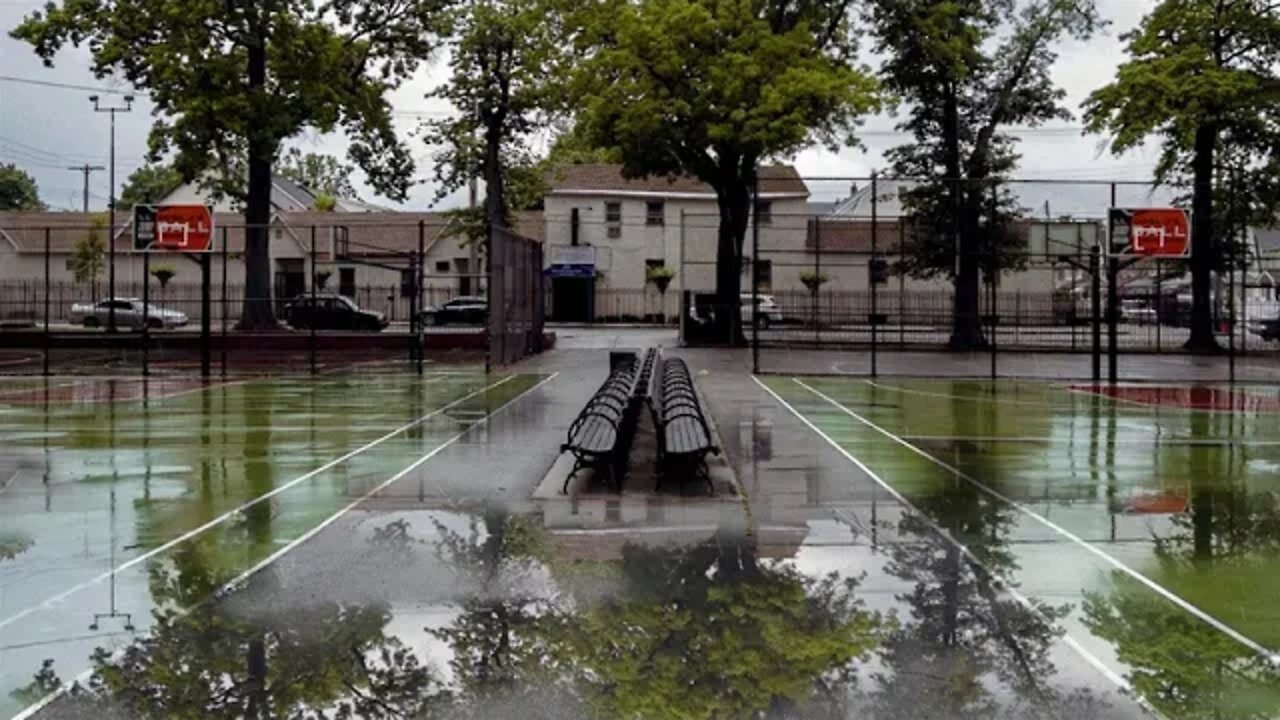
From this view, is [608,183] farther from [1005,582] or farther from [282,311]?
[1005,582]

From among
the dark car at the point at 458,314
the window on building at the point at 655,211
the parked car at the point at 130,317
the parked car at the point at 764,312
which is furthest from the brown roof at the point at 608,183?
the parked car at the point at 130,317

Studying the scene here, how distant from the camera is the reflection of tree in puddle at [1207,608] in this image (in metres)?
5.96

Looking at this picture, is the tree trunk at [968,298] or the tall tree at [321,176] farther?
the tall tree at [321,176]

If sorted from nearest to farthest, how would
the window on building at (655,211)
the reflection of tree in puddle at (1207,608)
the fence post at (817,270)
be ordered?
the reflection of tree in puddle at (1207,608)
the fence post at (817,270)
the window on building at (655,211)

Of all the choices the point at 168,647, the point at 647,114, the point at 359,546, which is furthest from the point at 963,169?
the point at 168,647

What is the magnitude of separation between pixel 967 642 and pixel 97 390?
18847 mm

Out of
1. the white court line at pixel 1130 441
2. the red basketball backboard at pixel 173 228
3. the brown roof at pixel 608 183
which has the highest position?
the brown roof at pixel 608 183

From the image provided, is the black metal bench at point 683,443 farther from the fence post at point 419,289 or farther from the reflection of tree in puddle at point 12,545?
the fence post at point 419,289

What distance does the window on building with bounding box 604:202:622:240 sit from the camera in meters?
57.6

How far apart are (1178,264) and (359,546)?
35712 mm

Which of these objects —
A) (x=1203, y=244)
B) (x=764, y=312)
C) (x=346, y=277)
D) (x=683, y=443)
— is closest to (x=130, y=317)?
(x=346, y=277)

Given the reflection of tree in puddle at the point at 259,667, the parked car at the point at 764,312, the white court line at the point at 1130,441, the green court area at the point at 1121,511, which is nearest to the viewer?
the reflection of tree in puddle at the point at 259,667

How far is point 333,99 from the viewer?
36062 mm

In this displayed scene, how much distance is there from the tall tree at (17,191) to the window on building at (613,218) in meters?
60.0
